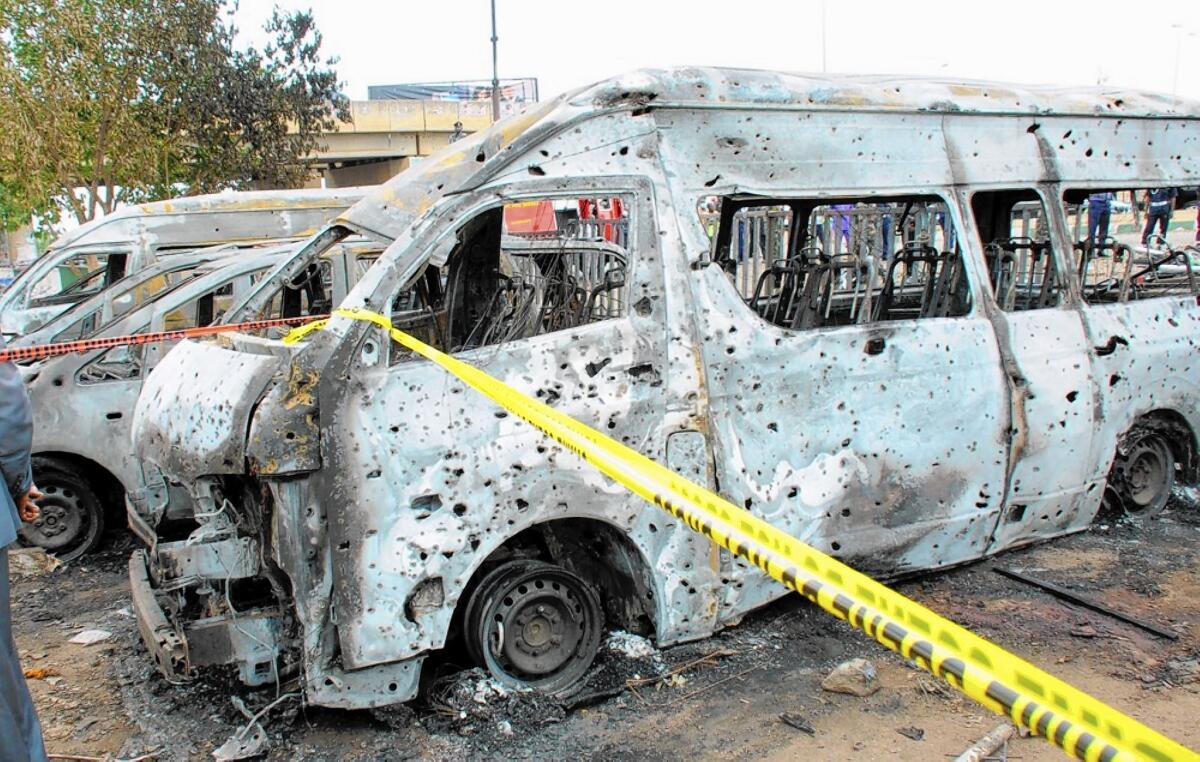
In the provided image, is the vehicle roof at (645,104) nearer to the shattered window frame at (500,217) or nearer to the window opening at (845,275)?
the shattered window frame at (500,217)

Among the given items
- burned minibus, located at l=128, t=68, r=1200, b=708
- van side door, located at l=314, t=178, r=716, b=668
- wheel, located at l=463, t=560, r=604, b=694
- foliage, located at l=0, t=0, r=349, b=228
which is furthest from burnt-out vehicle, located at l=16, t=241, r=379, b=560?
foliage, located at l=0, t=0, r=349, b=228

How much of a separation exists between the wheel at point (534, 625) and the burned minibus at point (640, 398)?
0.01m

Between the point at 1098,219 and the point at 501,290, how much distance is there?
6.03 metres

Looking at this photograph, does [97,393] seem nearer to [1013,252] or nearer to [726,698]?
[726,698]

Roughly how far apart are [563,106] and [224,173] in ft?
52.9

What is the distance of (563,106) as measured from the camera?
380 cm

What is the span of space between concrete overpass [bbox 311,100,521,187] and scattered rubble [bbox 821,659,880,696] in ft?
94.5

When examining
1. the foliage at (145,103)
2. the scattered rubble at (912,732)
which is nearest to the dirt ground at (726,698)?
the scattered rubble at (912,732)

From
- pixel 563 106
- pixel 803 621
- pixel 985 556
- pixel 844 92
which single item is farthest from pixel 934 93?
pixel 803 621

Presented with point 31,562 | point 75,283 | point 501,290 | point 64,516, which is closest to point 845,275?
point 501,290

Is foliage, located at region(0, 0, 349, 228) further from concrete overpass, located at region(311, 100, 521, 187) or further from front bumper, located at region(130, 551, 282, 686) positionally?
front bumper, located at region(130, 551, 282, 686)

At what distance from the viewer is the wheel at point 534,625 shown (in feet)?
11.9

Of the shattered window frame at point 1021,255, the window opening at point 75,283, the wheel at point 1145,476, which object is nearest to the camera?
the shattered window frame at point 1021,255

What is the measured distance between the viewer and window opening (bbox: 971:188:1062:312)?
5133 mm
